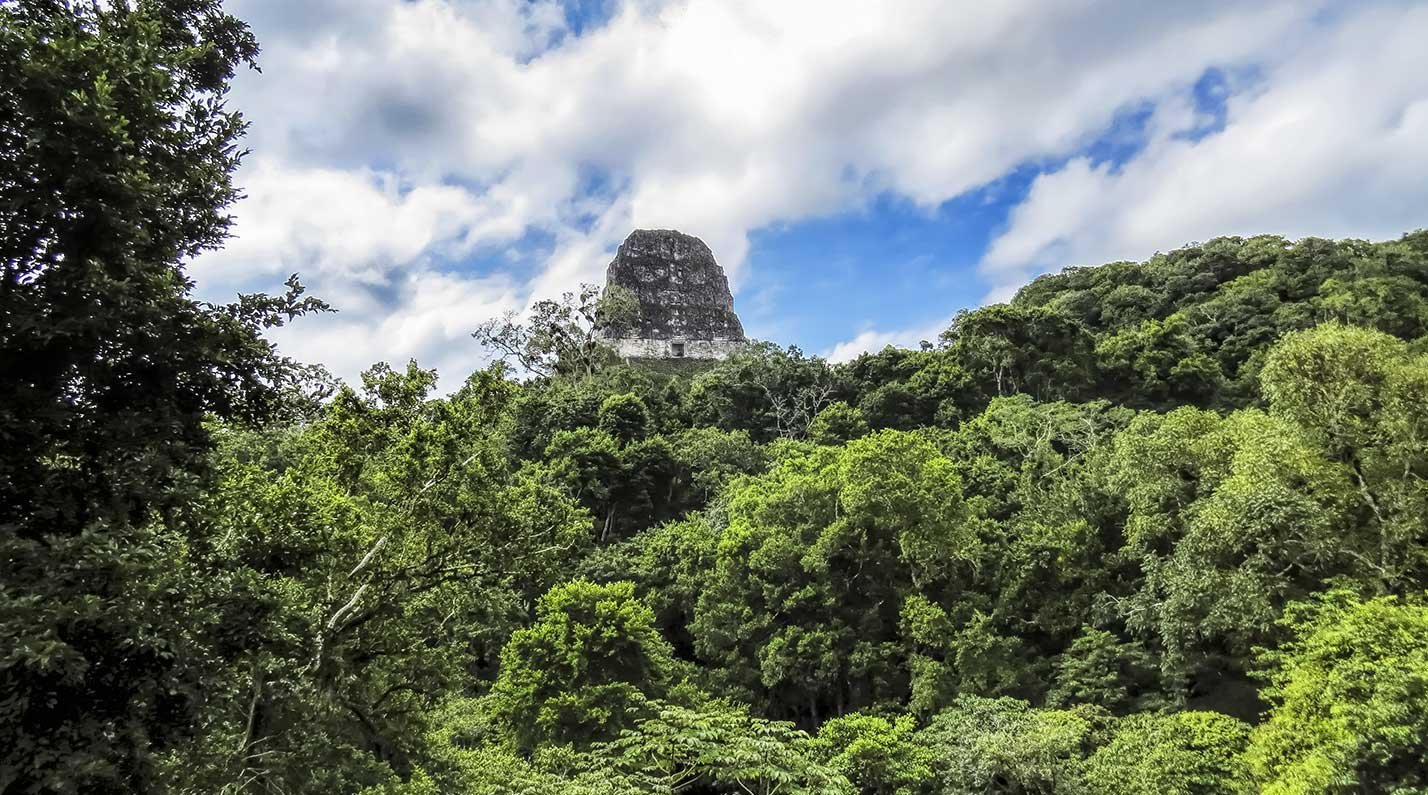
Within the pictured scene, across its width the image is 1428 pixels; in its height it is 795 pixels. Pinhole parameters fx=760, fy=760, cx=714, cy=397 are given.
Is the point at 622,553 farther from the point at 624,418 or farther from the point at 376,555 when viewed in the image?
the point at 376,555

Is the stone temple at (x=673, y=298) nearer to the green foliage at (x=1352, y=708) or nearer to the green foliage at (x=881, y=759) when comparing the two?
the green foliage at (x=881, y=759)

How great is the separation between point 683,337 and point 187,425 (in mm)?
47957

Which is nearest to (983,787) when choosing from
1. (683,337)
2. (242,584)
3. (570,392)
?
(242,584)

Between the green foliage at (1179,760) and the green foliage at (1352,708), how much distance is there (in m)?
0.47

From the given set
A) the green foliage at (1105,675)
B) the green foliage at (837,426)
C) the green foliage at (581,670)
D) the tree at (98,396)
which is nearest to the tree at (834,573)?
the green foliage at (581,670)

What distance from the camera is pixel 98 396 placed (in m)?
4.84

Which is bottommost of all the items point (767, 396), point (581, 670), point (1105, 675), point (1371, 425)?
point (1105, 675)

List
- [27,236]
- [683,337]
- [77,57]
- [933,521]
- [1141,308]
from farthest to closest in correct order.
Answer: [683,337]
[1141,308]
[933,521]
[27,236]
[77,57]

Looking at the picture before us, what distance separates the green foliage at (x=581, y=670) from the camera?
1436 centimetres

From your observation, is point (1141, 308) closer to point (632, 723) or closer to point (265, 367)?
point (632, 723)

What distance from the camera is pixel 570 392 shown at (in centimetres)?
3122

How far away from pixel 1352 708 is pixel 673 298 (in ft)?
153

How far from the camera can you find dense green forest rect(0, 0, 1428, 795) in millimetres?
4340

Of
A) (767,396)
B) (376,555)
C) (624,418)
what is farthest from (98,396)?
(767,396)
